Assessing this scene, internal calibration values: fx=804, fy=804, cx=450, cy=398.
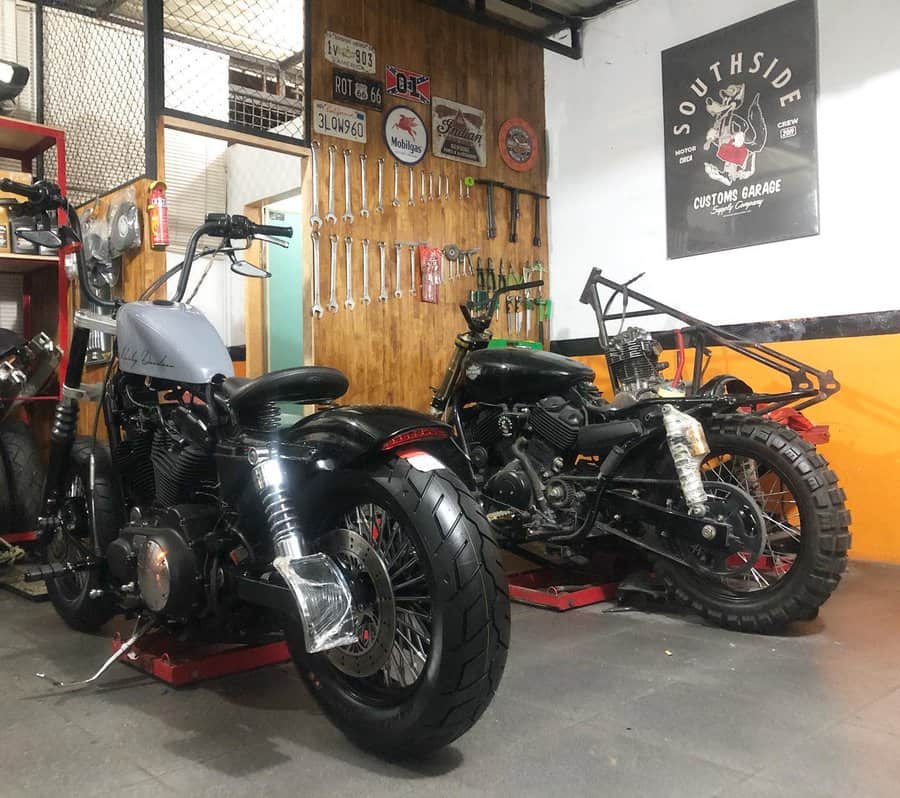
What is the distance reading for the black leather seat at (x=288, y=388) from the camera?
187cm

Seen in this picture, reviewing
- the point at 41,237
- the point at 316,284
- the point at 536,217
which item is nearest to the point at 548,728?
the point at 41,237

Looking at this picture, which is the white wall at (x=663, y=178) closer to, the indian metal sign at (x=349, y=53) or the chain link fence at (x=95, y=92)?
the indian metal sign at (x=349, y=53)

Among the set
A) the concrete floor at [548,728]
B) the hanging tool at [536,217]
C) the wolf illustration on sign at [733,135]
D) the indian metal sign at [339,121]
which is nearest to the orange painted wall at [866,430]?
the wolf illustration on sign at [733,135]

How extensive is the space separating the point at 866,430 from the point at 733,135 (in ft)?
5.86

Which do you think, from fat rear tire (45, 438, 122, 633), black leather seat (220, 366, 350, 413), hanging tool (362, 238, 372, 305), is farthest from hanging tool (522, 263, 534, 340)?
black leather seat (220, 366, 350, 413)

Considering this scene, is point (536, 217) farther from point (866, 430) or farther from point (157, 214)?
point (157, 214)

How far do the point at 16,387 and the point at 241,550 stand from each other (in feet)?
7.11

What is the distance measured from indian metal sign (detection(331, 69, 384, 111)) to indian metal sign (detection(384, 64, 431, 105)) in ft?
0.27

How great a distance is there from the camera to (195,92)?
4395mm

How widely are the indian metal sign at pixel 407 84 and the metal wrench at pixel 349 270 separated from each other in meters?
1.00

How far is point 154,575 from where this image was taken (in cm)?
197

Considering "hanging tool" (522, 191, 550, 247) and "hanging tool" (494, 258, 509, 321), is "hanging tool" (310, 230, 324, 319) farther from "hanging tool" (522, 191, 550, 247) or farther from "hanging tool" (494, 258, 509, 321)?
"hanging tool" (522, 191, 550, 247)

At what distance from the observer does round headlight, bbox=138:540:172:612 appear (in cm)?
194

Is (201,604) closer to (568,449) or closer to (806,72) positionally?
(568,449)
